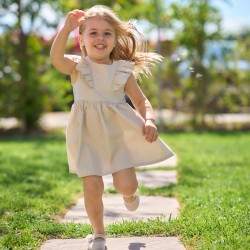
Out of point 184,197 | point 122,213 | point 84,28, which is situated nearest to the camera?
point 84,28

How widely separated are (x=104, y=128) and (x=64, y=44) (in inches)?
21.1

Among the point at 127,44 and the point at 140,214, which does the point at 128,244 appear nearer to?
the point at 140,214

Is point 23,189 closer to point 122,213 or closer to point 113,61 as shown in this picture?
point 122,213

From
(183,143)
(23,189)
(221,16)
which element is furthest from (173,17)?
(23,189)

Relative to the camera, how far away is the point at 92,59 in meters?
3.19

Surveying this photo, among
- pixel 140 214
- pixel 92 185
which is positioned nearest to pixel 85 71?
pixel 92 185

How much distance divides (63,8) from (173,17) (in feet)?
7.34

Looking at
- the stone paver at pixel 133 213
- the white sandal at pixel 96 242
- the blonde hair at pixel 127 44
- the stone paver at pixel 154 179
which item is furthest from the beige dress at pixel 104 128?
the stone paver at pixel 154 179

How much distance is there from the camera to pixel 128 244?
295 centimetres

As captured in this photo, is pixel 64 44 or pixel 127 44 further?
pixel 127 44

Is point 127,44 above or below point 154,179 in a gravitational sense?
above

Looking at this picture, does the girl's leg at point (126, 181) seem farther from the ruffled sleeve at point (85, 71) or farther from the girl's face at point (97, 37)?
the girl's face at point (97, 37)

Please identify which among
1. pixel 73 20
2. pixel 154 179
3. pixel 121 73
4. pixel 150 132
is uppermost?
pixel 73 20

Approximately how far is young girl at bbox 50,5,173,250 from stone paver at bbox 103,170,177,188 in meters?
1.67
